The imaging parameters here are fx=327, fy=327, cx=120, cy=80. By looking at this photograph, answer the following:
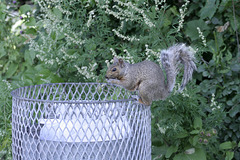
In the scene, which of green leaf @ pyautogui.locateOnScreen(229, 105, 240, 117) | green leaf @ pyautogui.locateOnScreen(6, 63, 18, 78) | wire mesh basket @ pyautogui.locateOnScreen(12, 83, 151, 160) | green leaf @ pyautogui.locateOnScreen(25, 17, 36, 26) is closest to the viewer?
wire mesh basket @ pyautogui.locateOnScreen(12, 83, 151, 160)

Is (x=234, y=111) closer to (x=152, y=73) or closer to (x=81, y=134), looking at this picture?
(x=152, y=73)

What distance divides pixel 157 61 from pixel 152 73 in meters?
0.41

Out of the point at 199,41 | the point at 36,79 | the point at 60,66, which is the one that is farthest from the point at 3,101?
the point at 199,41

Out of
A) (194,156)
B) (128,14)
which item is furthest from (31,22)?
(194,156)

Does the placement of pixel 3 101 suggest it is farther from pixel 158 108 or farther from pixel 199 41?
pixel 199 41

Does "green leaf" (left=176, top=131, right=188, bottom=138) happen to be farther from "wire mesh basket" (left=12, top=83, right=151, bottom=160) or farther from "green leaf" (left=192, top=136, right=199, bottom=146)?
"wire mesh basket" (left=12, top=83, right=151, bottom=160)

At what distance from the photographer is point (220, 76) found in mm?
2207

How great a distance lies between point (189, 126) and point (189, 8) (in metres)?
0.95

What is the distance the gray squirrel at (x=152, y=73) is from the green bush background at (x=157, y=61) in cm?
28

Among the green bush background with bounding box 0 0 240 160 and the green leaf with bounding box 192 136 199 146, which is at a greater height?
the green bush background with bounding box 0 0 240 160

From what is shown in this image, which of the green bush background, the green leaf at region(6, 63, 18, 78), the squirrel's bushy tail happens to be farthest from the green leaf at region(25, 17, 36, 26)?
the squirrel's bushy tail

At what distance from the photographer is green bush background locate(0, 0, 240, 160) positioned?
6.22 ft

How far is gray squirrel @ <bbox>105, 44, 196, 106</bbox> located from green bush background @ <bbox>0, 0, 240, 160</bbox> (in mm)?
279

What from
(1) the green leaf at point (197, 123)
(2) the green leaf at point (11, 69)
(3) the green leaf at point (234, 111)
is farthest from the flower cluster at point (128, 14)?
(2) the green leaf at point (11, 69)
